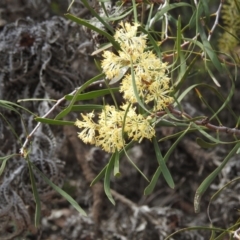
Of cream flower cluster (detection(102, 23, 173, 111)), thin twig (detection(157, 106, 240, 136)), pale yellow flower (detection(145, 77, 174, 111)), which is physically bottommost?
thin twig (detection(157, 106, 240, 136))

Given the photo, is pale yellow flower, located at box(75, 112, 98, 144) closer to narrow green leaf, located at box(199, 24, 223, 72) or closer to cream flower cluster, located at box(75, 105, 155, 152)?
cream flower cluster, located at box(75, 105, 155, 152)

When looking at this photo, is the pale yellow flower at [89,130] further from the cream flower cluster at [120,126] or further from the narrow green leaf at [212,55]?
the narrow green leaf at [212,55]

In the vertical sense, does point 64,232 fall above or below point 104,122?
below

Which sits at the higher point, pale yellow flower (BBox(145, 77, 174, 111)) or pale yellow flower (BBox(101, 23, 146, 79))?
pale yellow flower (BBox(101, 23, 146, 79))

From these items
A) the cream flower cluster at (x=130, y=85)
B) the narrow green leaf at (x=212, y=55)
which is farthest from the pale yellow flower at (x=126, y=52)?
the narrow green leaf at (x=212, y=55)

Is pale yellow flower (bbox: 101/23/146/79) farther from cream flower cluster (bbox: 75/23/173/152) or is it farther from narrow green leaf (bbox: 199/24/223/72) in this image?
narrow green leaf (bbox: 199/24/223/72)

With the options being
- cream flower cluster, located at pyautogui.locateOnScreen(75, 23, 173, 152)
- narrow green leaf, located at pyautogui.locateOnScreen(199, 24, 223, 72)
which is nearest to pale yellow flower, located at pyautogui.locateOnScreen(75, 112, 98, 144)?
cream flower cluster, located at pyautogui.locateOnScreen(75, 23, 173, 152)

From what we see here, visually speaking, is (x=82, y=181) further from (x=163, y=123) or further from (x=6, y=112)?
(x=163, y=123)

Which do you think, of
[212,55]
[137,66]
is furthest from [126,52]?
[212,55]

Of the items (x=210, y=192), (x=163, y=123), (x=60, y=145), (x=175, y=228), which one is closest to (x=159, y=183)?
(x=210, y=192)
